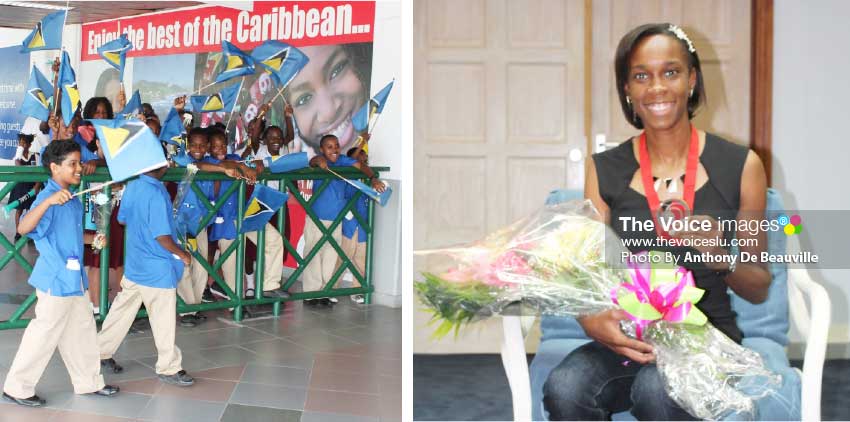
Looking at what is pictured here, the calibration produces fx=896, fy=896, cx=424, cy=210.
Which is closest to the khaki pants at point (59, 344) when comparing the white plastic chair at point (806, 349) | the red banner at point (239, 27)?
the white plastic chair at point (806, 349)

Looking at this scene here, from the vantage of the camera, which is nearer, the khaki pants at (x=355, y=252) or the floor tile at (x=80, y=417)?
the floor tile at (x=80, y=417)

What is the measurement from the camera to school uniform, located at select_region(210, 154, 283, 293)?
19.1ft

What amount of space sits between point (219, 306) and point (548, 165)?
2835 mm

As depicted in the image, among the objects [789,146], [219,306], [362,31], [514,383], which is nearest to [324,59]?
[362,31]

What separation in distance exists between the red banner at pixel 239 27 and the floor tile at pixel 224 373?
2.95 m

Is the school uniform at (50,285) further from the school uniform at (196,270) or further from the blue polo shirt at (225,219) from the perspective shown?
the blue polo shirt at (225,219)

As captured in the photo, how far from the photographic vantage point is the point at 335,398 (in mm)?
4164

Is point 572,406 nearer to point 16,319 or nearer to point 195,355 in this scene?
point 195,355

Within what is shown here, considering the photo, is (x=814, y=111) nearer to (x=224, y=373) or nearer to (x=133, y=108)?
(x=224, y=373)

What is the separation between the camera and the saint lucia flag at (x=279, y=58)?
5.66 metres

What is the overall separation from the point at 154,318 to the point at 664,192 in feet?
8.42

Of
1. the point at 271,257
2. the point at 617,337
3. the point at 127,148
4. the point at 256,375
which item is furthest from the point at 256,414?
the point at 271,257

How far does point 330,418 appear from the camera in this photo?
386 centimetres

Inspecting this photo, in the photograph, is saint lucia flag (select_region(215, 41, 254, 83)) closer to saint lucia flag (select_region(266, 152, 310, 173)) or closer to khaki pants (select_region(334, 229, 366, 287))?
saint lucia flag (select_region(266, 152, 310, 173))
